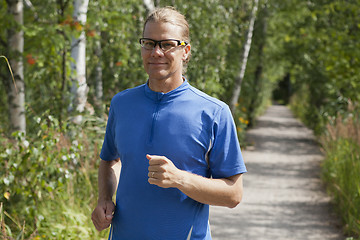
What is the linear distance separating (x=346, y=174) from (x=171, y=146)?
5.14 metres

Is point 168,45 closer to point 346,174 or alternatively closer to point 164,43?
point 164,43

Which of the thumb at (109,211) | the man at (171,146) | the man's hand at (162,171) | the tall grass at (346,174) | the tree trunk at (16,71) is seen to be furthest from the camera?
the tall grass at (346,174)

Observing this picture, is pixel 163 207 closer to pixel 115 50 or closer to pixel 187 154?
pixel 187 154

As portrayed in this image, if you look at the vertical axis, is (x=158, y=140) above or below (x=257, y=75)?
above

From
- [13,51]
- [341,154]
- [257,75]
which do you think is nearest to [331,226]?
[341,154]

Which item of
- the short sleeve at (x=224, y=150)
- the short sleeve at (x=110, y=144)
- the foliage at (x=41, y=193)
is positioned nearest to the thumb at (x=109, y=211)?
the short sleeve at (x=110, y=144)

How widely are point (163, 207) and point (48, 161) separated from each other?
2521mm

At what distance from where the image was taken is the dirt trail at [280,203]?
544 cm

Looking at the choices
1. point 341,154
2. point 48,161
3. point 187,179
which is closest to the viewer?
point 187,179

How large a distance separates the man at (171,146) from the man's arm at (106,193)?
2cm

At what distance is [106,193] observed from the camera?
6.18ft

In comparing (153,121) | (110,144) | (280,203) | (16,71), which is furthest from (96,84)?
(153,121)

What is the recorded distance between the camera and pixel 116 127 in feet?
5.81

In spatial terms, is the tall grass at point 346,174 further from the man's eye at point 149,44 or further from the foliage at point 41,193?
the man's eye at point 149,44
